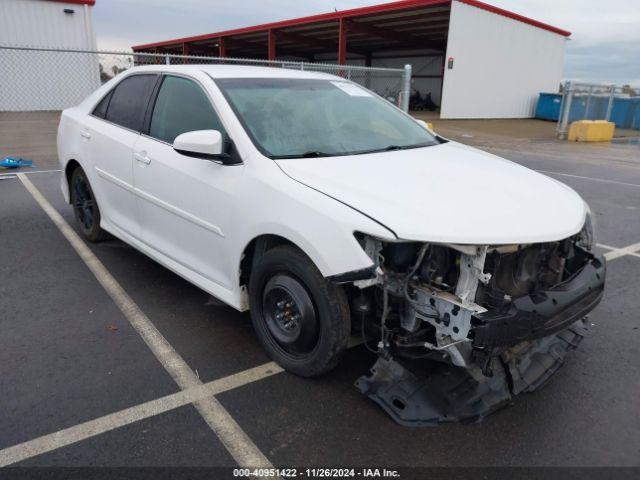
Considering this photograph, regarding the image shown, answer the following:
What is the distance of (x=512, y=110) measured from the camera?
27.0m

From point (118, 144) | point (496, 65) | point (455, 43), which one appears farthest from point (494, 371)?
point (496, 65)

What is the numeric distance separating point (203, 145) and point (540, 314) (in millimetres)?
2018

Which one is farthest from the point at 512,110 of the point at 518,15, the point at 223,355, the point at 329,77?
the point at 223,355

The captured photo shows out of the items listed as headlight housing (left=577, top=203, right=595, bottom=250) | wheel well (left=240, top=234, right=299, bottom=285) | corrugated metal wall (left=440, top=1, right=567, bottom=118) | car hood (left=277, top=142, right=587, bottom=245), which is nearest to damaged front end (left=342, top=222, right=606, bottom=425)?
car hood (left=277, top=142, right=587, bottom=245)

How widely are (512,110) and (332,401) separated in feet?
89.2

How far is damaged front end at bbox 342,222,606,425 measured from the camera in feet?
7.93

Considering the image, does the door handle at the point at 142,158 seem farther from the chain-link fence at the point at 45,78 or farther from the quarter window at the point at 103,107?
the chain-link fence at the point at 45,78

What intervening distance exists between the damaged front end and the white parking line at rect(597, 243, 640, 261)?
8.97 ft

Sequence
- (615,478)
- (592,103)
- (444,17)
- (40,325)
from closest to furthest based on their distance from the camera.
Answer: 1. (615,478)
2. (40,325)
3. (592,103)
4. (444,17)

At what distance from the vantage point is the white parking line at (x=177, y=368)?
7.98 ft

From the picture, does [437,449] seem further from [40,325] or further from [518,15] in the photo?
[518,15]

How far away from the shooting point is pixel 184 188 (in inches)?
136

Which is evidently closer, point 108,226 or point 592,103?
point 108,226

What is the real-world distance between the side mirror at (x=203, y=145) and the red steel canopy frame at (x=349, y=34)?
806 inches
